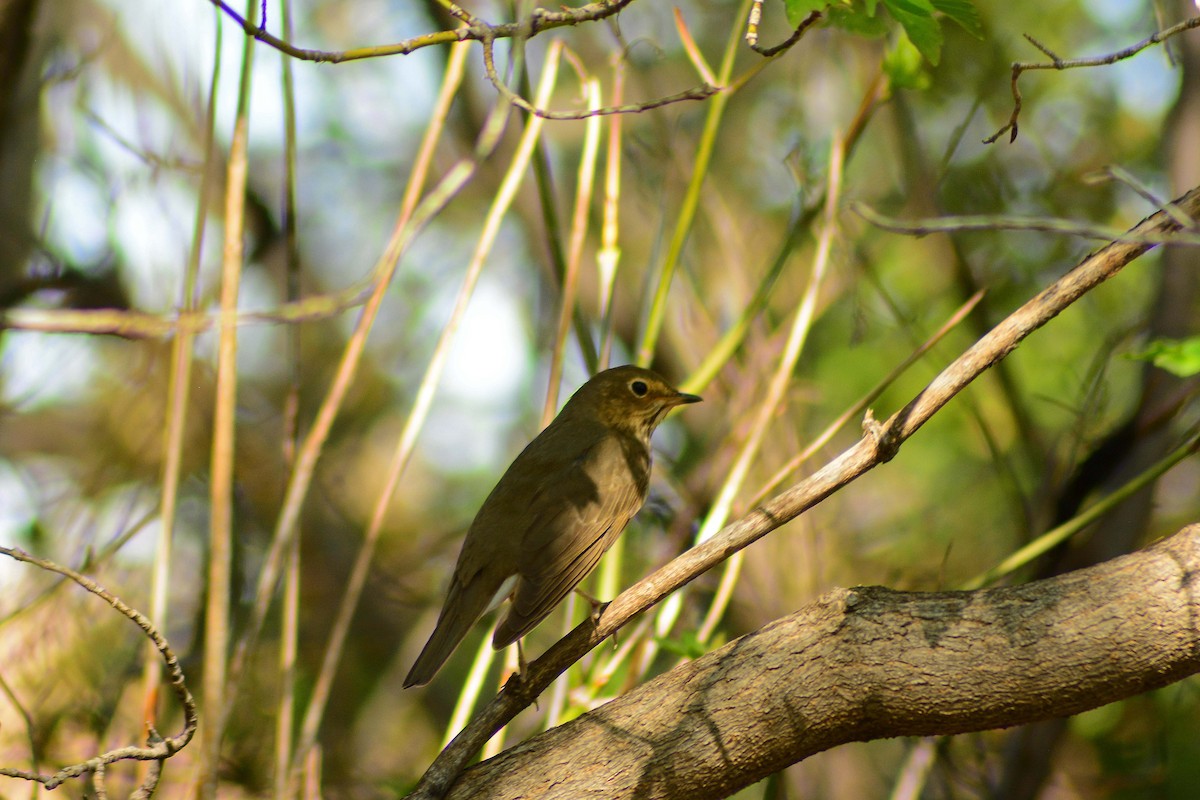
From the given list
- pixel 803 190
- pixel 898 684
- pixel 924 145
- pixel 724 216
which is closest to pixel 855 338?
pixel 803 190

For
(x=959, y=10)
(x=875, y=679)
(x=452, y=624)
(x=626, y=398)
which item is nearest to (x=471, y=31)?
(x=959, y=10)

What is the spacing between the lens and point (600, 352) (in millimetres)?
4168

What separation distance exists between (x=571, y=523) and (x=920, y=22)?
209cm

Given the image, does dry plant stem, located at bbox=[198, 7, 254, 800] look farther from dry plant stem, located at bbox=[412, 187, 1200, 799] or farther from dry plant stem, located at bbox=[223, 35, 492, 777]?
dry plant stem, located at bbox=[412, 187, 1200, 799]

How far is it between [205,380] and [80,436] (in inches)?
50.6

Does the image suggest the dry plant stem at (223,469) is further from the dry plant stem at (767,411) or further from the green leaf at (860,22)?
the green leaf at (860,22)

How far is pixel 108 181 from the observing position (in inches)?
219

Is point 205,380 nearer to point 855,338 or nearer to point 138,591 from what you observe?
point 138,591

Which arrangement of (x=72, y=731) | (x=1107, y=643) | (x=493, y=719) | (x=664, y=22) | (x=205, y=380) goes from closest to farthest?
(x=1107, y=643) → (x=493, y=719) → (x=72, y=731) → (x=205, y=380) → (x=664, y=22)

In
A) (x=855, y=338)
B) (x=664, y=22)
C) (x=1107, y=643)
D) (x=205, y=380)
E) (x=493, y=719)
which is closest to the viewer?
(x=1107, y=643)

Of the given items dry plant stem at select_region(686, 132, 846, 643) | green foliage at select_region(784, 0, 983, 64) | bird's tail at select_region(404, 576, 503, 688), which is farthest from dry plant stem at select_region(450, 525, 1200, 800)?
green foliage at select_region(784, 0, 983, 64)

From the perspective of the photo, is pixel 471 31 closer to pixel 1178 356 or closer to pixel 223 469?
pixel 223 469

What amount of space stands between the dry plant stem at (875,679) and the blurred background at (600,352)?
3.15ft

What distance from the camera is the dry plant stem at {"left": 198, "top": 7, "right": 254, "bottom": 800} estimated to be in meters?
2.96
